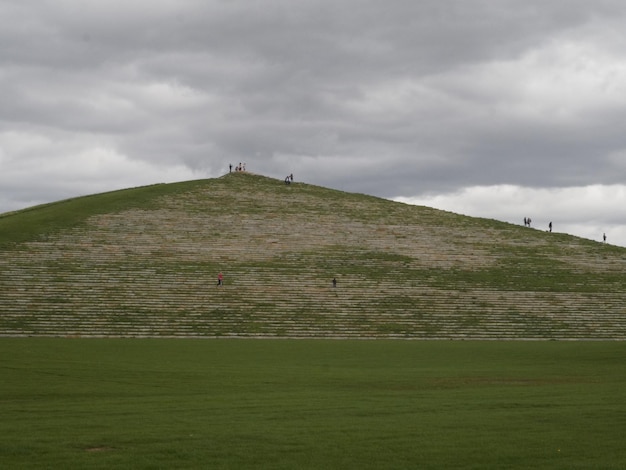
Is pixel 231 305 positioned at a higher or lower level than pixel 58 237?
lower

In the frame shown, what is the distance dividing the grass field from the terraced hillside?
29.6ft

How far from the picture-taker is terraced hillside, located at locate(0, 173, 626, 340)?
120 feet

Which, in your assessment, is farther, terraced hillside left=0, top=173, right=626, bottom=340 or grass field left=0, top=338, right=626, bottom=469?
terraced hillside left=0, top=173, right=626, bottom=340

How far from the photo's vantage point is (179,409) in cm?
1532

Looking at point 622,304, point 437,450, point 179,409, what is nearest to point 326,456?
point 437,450

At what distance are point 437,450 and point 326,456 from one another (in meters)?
1.71

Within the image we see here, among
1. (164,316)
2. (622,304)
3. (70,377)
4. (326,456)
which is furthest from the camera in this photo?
(622,304)

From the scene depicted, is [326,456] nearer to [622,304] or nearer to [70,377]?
[70,377]

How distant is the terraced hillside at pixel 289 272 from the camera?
36.6 m

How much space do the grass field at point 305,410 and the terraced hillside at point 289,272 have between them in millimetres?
9028

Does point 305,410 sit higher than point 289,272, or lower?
lower

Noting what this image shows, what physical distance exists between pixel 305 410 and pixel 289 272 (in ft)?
96.8

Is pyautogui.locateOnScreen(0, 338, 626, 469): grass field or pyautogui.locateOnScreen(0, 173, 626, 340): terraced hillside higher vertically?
pyautogui.locateOnScreen(0, 173, 626, 340): terraced hillside

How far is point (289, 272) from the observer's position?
44.8m
